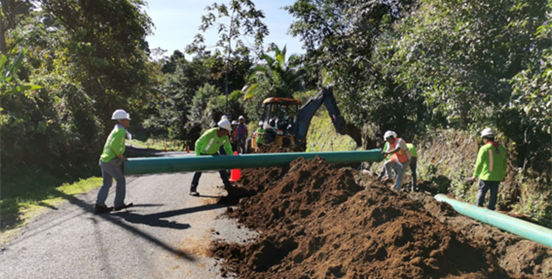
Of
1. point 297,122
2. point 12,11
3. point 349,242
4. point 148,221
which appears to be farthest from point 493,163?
point 12,11

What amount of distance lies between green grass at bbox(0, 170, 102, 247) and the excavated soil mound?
378 centimetres

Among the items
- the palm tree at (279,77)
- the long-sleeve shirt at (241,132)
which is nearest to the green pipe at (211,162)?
the long-sleeve shirt at (241,132)

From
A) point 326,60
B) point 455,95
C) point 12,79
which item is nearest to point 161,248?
point 455,95

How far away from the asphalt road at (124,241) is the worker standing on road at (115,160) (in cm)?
27

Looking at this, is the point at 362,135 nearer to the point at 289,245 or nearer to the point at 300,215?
the point at 300,215

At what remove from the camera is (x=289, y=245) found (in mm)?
4801

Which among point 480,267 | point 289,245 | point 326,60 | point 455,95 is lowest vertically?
point 289,245

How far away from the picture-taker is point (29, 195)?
8844 millimetres

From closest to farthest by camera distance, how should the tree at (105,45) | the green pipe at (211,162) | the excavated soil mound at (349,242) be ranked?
the excavated soil mound at (349,242) → the green pipe at (211,162) → the tree at (105,45)

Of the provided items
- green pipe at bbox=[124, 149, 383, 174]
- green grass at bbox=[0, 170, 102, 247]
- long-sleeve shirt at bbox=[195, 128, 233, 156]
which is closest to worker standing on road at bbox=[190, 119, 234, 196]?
long-sleeve shirt at bbox=[195, 128, 233, 156]

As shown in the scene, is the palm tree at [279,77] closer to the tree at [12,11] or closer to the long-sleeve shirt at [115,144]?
the tree at [12,11]

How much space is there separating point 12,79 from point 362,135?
11.3 metres

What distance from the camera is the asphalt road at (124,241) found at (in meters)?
4.45

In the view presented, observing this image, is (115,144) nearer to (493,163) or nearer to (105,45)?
(493,163)
